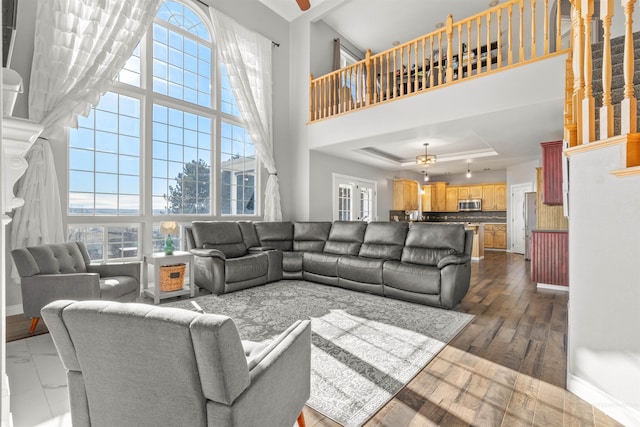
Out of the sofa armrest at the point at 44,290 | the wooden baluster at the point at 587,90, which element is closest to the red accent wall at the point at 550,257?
the wooden baluster at the point at 587,90

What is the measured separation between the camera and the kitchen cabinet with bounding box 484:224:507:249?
966cm

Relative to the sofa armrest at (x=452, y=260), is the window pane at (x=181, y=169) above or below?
above

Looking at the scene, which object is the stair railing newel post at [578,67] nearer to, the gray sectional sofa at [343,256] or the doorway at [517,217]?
the gray sectional sofa at [343,256]

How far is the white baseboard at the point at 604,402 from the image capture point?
1.65 metres

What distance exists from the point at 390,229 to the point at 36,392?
4105 mm

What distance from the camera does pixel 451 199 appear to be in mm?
11062

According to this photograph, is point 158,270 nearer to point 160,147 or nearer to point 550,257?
point 160,147

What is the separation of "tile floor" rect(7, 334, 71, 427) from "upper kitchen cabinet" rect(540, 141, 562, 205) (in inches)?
Result: 252

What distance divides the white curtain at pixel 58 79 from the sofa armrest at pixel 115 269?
0.63 meters

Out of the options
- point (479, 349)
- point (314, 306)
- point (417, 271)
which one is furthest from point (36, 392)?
point (417, 271)

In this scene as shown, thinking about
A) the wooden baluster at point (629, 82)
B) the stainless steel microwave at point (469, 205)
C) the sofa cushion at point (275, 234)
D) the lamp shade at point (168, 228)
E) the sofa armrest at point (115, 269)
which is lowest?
the sofa armrest at point (115, 269)

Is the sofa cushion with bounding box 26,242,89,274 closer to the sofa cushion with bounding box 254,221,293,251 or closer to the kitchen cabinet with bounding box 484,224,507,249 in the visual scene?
the sofa cushion with bounding box 254,221,293,251

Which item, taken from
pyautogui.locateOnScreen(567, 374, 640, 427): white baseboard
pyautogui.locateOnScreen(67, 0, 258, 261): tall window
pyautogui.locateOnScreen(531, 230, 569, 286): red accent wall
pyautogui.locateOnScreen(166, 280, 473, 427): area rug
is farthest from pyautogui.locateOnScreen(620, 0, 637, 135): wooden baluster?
pyautogui.locateOnScreen(67, 0, 258, 261): tall window

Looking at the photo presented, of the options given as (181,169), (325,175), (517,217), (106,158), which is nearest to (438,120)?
(325,175)
